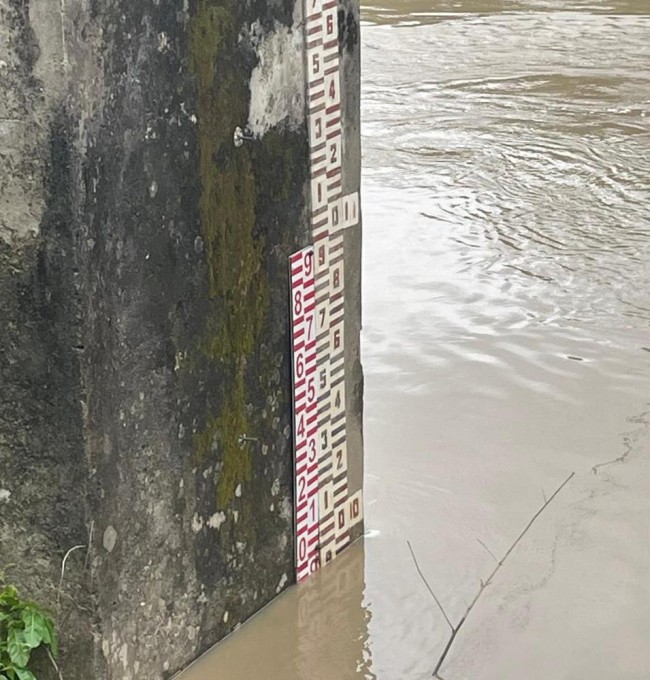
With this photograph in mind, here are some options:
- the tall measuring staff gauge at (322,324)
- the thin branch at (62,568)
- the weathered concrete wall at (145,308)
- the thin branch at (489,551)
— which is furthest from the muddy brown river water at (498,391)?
the thin branch at (62,568)

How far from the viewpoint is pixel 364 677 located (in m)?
3.30

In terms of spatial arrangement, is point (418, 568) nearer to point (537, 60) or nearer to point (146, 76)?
point (146, 76)

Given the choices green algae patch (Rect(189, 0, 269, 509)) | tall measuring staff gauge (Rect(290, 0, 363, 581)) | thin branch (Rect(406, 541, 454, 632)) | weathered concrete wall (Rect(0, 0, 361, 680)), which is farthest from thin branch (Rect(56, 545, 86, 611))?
thin branch (Rect(406, 541, 454, 632))

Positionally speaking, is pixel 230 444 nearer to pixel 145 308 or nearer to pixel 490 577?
pixel 145 308

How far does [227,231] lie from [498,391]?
1871 millimetres

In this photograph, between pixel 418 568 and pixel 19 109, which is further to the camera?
pixel 418 568

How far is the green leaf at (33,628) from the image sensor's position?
9.41 feet

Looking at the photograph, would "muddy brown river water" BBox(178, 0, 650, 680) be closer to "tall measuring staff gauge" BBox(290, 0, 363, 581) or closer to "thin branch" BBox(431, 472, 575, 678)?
"thin branch" BBox(431, 472, 575, 678)

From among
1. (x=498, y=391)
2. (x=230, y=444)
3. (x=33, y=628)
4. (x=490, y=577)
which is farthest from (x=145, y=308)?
(x=498, y=391)

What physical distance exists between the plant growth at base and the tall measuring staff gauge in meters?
0.79

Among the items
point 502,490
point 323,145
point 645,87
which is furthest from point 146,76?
point 645,87

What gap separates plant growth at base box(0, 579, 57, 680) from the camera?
2.85m

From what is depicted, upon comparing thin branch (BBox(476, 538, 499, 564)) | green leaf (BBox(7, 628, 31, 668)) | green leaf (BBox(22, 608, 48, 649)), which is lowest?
thin branch (BBox(476, 538, 499, 564))

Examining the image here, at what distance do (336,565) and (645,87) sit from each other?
5662 millimetres
